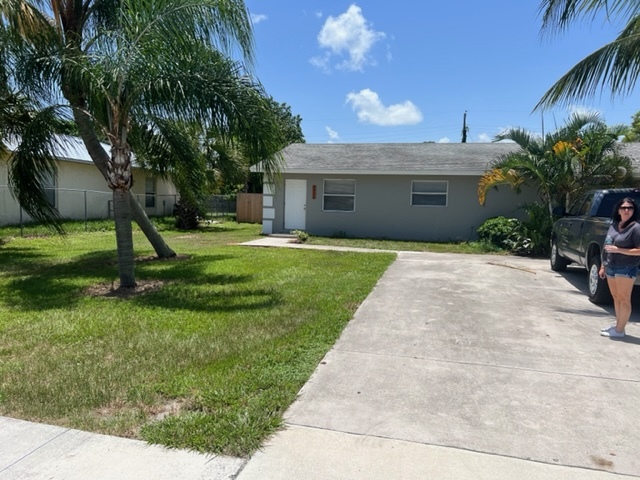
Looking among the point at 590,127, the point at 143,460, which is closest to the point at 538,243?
the point at 590,127

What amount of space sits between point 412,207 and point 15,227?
15203mm

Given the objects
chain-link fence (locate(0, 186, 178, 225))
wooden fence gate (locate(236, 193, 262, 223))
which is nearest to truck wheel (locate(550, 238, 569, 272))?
chain-link fence (locate(0, 186, 178, 225))

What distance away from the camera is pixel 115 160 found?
7.45 metres

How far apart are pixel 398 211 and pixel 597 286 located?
9.93 m

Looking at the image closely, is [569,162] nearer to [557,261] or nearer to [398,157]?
[557,261]

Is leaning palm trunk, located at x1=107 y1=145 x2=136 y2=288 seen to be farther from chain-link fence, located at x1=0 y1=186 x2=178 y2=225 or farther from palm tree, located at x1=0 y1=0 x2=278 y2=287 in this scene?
chain-link fence, located at x1=0 y1=186 x2=178 y2=225

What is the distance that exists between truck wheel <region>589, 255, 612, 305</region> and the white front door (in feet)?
37.8

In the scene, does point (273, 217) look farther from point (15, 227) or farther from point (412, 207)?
point (15, 227)

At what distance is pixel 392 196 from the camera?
659 inches

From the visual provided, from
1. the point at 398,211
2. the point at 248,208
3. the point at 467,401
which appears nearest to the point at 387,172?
the point at 398,211

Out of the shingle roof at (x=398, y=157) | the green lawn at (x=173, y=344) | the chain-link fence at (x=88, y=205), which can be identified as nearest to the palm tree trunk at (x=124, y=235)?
the green lawn at (x=173, y=344)

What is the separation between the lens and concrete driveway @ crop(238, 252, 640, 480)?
113 inches

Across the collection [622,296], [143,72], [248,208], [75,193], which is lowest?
[622,296]

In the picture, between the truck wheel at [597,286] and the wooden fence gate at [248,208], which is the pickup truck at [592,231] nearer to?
the truck wheel at [597,286]
